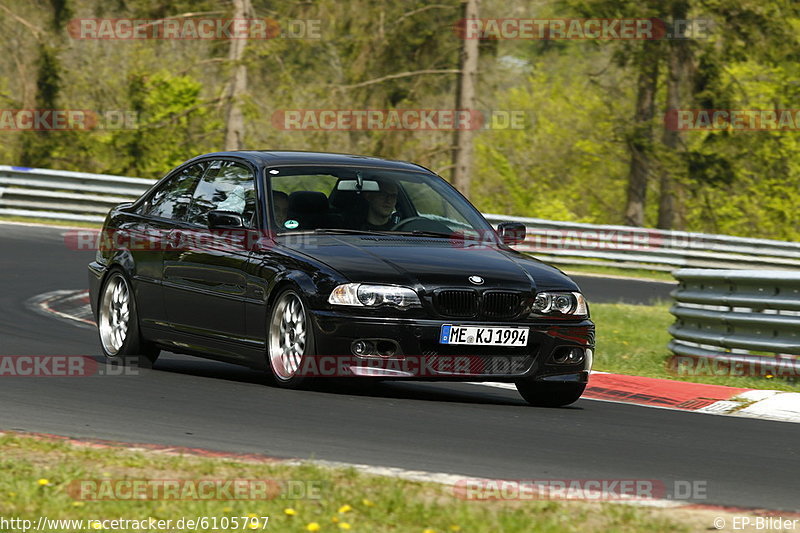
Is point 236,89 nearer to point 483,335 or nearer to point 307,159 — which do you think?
point 307,159

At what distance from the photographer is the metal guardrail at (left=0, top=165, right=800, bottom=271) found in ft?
81.7

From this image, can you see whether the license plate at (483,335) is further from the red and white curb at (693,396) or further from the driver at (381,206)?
the red and white curb at (693,396)

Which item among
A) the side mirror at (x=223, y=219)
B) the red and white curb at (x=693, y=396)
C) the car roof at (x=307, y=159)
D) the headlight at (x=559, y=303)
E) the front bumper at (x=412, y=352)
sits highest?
the car roof at (x=307, y=159)

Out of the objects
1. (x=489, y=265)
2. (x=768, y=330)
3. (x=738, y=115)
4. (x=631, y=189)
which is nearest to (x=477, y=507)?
(x=489, y=265)

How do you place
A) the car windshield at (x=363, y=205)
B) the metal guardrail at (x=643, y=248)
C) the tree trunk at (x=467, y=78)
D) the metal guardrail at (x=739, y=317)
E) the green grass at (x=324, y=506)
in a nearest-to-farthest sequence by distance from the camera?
the green grass at (x=324, y=506), the car windshield at (x=363, y=205), the metal guardrail at (x=739, y=317), the metal guardrail at (x=643, y=248), the tree trunk at (x=467, y=78)

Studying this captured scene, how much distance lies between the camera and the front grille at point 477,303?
841 centimetres

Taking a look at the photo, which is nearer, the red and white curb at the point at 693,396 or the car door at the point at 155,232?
the red and white curb at the point at 693,396

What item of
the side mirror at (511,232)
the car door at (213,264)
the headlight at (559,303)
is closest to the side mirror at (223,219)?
the car door at (213,264)

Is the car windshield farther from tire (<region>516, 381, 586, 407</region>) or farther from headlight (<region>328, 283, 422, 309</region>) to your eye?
tire (<region>516, 381, 586, 407</region>)

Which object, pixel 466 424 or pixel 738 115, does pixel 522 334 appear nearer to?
pixel 466 424

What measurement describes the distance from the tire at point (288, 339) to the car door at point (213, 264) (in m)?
0.35

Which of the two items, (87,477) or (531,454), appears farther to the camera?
(531,454)

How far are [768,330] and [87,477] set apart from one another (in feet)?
22.8

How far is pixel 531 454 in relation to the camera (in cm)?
685
